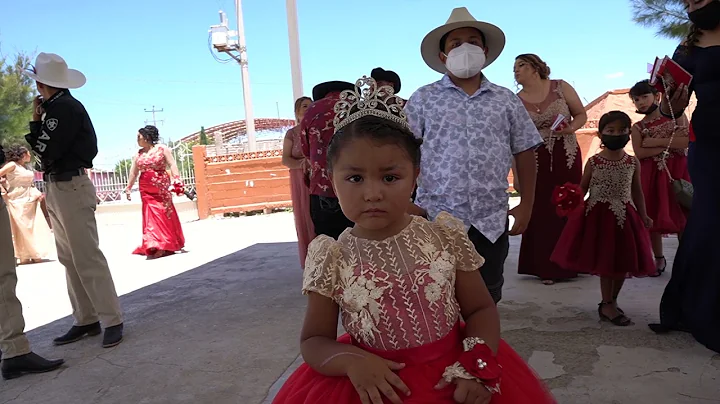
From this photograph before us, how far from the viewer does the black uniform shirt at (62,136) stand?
3693 mm

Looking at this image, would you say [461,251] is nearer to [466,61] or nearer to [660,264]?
[466,61]

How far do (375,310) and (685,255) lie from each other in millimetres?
2261

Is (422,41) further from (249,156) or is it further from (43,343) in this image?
(249,156)

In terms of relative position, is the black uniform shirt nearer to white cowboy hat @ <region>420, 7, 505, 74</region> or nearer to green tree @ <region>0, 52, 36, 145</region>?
white cowboy hat @ <region>420, 7, 505, 74</region>

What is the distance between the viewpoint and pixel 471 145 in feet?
8.46

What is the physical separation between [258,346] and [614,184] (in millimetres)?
2628

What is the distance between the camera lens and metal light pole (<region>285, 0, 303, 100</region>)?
8867 mm

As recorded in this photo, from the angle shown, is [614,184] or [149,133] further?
[149,133]

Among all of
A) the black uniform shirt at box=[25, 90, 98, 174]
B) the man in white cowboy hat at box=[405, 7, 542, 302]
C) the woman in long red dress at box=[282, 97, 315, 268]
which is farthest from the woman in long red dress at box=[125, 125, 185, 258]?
the man in white cowboy hat at box=[405, 7, 542, 302]

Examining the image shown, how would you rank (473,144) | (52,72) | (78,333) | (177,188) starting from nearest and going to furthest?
(473,144) → (52,72) → (78,333) → (177,188)

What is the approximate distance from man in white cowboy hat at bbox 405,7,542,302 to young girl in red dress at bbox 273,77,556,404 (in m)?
0.99

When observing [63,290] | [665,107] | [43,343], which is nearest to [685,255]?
[665,107]

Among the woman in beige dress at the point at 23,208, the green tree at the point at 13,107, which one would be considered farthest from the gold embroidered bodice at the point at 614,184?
the green tree at the point at 13,107

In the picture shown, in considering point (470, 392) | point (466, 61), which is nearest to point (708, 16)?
point (466, 61)
